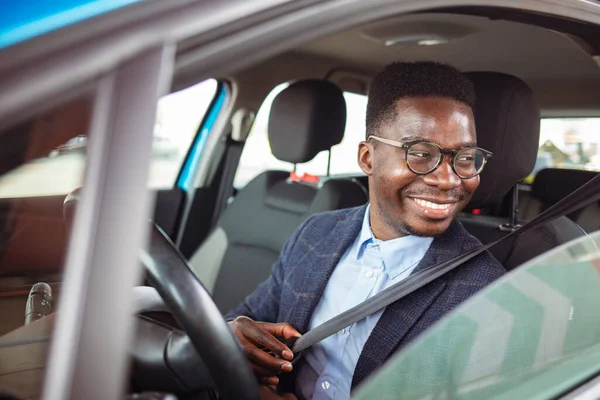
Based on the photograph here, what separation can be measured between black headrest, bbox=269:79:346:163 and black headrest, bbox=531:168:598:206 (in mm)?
962

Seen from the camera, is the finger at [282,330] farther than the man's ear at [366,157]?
No

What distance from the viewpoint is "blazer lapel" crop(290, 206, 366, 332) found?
1.44 metres

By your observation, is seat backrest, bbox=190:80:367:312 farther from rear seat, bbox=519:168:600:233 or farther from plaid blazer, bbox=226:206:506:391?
rear seat, bbox=519:168:600:233

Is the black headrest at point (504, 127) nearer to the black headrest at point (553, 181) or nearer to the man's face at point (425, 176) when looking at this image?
the man's face at point (425, 176)

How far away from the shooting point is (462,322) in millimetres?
954

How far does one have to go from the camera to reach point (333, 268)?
149cm

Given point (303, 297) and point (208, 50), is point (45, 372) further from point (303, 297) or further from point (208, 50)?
point (303, 297)

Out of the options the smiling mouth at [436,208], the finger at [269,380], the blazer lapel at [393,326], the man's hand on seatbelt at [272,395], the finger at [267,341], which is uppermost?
the smiling mouth at [436,208]

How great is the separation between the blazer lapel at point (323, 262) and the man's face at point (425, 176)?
0.51 feet

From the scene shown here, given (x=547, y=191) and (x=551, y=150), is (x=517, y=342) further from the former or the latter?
(x=551, y=150)

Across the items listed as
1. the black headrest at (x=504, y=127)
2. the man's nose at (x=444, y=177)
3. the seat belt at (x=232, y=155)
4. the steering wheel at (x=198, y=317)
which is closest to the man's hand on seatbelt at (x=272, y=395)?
the steering wheel at (x=198, y=317)

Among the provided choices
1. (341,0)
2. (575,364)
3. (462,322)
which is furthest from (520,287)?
(341,0)

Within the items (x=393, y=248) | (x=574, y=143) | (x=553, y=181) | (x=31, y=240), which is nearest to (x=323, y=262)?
(x=393, y=248)

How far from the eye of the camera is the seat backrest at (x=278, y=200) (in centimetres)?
215
